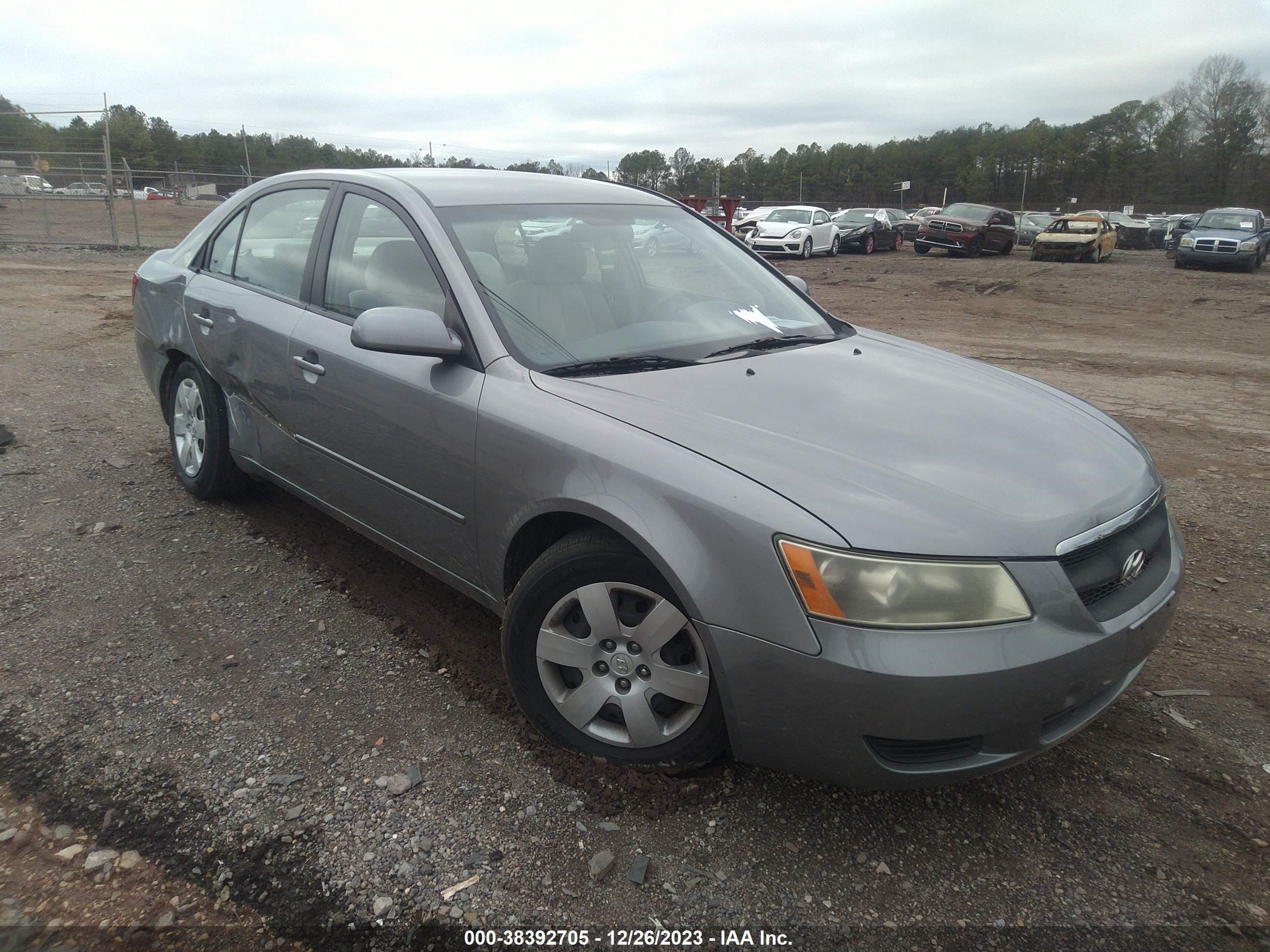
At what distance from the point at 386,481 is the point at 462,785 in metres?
1.12

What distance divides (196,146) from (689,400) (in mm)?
33357

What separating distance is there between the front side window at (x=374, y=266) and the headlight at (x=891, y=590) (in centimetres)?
158

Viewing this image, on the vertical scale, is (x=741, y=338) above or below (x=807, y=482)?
above

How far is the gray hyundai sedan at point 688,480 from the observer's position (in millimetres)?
1988

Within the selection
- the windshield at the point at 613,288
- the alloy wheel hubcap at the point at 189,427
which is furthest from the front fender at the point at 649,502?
the alloy wheel hubcap at the point at 189,427

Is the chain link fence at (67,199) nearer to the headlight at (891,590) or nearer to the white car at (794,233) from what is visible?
the white car at (794,233)

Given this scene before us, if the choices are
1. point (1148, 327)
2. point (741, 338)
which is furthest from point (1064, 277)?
point (741, 338)

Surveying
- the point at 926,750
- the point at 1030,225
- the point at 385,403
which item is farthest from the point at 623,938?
the point at 1030,225

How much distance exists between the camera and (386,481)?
10.0ft

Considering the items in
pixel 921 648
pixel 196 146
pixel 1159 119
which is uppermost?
pixel 1159 119

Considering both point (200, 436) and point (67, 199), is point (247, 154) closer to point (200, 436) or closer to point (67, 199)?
point (67, 199)

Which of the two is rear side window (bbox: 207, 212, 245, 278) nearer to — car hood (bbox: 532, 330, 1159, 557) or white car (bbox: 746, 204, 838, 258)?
car hood (bbox: 532, 330, 1159, 557)

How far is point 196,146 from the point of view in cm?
2998

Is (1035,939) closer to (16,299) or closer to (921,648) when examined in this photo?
(921,648)
